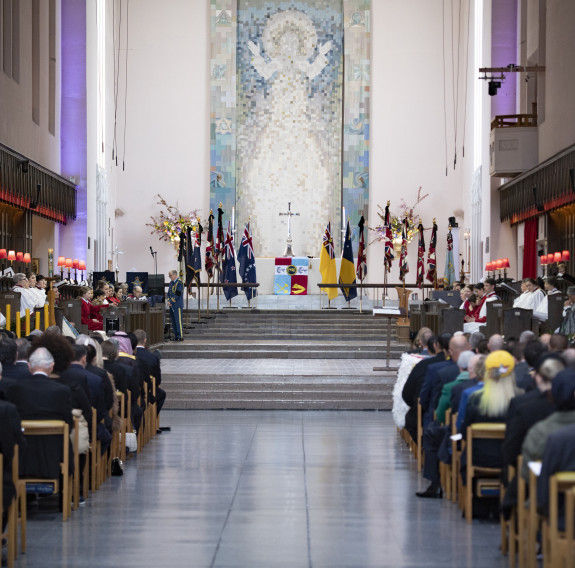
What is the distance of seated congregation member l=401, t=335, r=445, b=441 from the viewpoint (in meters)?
8.91

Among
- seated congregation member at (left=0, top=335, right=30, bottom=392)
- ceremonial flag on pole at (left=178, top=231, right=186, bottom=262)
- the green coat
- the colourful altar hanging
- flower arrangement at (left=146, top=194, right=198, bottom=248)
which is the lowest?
the green coat

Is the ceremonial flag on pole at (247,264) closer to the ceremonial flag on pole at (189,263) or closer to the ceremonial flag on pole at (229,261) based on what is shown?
the ceremonial flag on pole at (229,261)

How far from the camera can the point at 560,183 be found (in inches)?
763

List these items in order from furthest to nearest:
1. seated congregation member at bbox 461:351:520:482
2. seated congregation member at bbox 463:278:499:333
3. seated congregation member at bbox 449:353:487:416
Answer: seated congregation member at bbox 463:278:499:333, seated congregation member at bbox 449:353:487:416, seated congregation member at bbox 461:351:520:482

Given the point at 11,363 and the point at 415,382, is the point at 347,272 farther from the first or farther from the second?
the point at 11,363

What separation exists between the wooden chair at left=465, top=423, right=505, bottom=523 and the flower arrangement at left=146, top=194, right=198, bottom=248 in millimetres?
21692

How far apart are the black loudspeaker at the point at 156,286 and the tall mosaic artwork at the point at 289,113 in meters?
7.10

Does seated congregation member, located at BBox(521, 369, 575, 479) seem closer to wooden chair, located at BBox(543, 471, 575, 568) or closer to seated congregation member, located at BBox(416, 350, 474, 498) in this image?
wooden chair, located at BBox(543, 471, 575, 568)

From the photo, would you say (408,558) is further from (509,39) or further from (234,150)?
(234,150)

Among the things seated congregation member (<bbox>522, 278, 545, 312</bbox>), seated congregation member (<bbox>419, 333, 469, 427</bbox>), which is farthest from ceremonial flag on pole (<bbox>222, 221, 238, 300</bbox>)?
seated congregation member (<bbox>419, 333, 469, 427</bbox>)

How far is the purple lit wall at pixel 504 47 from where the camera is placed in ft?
81.3

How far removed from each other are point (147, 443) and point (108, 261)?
17208mm

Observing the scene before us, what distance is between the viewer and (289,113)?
3089 cm

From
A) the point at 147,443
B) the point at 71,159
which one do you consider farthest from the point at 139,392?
the point at 71,159
